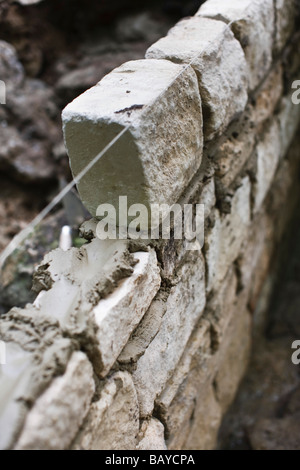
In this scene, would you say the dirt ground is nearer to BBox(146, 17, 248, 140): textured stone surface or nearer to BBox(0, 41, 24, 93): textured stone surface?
BBox(146, 17, 248, 140): textured stone surface

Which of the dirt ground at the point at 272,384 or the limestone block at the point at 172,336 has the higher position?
the limestone block at the point at 172,336

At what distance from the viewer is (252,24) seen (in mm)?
1929

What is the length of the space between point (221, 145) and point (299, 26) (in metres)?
1.35

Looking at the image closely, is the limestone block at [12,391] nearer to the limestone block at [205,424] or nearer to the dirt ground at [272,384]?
the limestone block at [205,424]

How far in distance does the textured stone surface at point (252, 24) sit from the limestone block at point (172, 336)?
0.97 meters

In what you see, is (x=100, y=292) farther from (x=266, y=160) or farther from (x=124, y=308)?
(x=266, y=160)

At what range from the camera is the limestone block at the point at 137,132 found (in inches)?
47.2

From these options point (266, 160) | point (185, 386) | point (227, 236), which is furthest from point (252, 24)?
point (185, 386)

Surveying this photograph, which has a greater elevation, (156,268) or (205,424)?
(156,268)

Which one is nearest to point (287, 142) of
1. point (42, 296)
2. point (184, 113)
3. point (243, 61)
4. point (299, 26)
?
point (299, 26)

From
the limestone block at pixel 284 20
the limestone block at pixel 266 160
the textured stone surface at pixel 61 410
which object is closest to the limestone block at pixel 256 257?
the limestone block at pixel 266 160

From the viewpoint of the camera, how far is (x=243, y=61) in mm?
A: 1857

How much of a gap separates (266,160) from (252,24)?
0.77 metres

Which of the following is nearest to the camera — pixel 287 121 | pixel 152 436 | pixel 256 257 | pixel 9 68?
pixel 152 436
